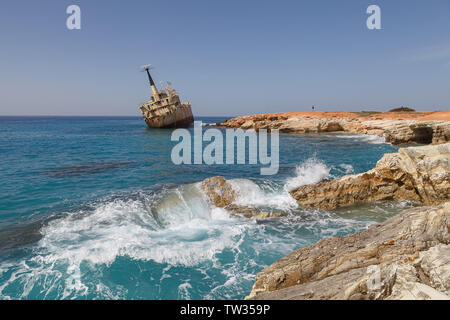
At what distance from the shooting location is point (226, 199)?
11.5 m

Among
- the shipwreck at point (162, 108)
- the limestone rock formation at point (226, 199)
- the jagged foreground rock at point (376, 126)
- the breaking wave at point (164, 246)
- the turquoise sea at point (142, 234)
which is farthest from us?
the shipwreck at point (162, 108)

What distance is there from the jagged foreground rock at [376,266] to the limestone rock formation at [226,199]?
189 inches

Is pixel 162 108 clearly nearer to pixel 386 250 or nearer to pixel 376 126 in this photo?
pixel 376 126

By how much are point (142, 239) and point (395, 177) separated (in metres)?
10.6

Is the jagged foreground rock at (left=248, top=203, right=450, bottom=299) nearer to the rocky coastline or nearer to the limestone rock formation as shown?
the rocky coastline

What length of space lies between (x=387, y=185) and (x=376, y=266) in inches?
344

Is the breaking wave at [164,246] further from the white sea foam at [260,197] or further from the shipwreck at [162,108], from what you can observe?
the shipwreck at [162,108]

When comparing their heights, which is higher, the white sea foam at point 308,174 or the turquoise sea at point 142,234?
the white sea foam at point 308,174

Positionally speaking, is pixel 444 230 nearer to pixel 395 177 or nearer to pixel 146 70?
pixel 395 177

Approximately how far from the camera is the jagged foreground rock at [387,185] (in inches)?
383

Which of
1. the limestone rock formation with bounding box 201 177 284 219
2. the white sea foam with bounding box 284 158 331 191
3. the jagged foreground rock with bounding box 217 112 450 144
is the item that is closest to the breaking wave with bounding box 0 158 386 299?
the limestone rock formation with bounding box 201 177 284 219

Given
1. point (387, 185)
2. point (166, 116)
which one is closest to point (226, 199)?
point (387, 185)

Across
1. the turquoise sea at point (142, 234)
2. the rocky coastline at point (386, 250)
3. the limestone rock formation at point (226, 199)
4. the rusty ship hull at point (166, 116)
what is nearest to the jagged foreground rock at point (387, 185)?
the rocky coastline at point (386, 250)
